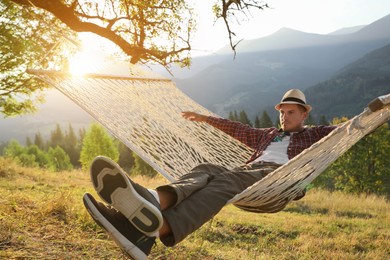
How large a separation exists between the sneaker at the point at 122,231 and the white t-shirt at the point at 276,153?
1.08 m

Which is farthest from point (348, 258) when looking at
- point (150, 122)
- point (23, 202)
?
point (23, 202)

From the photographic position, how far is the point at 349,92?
342 feet

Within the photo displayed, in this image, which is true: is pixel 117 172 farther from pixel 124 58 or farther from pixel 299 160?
pixel 124 58

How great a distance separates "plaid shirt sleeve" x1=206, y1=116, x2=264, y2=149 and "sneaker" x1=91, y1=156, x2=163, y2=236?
1398 mm

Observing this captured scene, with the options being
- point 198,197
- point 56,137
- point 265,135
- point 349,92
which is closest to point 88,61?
point 265,135

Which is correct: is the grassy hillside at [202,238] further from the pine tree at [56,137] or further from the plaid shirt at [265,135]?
the pine tree at [56,137]

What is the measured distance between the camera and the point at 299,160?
5.20 ft

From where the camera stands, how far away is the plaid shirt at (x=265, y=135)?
2299mm

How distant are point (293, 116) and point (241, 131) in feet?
1.45

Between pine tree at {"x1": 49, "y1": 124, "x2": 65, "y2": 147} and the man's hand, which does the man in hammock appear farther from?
pine tree at {"x1": 49, "y1": 124, "x2": 65, "y2": 147}

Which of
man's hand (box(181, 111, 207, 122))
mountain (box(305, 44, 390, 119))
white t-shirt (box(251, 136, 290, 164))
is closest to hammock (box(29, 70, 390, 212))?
man's hand (box(181, 111, 207, 122))

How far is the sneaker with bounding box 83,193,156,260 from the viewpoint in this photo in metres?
1.31

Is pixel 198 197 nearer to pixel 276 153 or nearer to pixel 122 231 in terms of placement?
pixel 122 231

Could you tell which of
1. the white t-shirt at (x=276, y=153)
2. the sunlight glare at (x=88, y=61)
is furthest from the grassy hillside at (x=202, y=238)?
the sunlight glare at (x=88, y=61)
